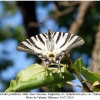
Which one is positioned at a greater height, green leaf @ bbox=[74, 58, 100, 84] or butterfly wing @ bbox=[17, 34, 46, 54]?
butterfly wing @ bbox=[17, 34, 46, 54]

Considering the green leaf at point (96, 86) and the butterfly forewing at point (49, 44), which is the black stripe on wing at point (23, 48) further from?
the green leaf at point (96, 86)

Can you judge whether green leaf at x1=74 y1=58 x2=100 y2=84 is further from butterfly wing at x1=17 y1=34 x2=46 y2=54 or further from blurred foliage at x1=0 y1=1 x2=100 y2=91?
blurred foliage at x1=0 y1=1 x2=100 y2=91

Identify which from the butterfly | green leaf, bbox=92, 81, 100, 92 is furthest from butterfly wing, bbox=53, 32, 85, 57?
green leaf, bbox=92, 81, 100, 92

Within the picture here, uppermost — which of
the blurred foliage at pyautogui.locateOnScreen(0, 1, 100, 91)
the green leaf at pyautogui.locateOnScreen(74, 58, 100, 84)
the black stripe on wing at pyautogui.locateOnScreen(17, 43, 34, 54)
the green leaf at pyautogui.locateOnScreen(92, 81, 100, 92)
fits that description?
the blurred foliage at pyautogui.locateOnScreen(0, 1, 100, 91)

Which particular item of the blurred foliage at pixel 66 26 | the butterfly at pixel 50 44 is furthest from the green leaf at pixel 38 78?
the blurred foliage at pixel 66 26

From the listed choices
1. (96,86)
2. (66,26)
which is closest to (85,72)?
(96,86)

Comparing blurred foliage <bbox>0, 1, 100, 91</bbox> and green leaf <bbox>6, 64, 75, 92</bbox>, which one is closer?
green leaf <bbox>6, 64, 75, 92</bbox>

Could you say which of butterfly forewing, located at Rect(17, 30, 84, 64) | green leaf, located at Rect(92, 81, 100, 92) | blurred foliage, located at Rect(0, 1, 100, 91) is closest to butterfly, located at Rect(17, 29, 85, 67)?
butterfly forewing, located at Rect(17, 30, 84, 64)
